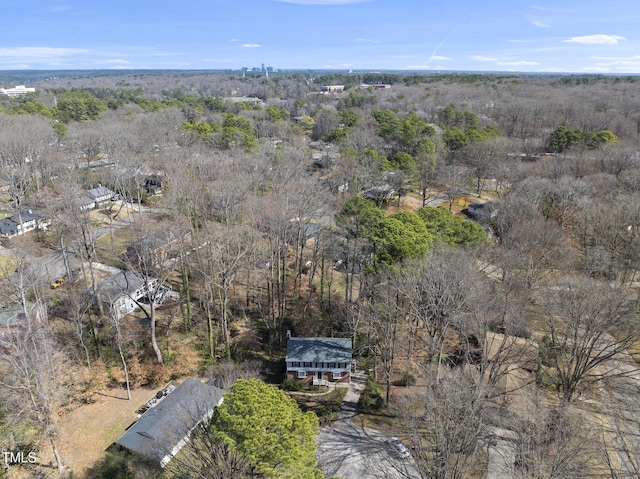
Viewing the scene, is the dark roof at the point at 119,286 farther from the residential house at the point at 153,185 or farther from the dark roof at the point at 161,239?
the residential house at the point at 153,185

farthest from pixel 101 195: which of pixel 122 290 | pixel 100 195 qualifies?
pixel 122 290

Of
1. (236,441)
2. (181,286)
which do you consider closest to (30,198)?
(181,286)

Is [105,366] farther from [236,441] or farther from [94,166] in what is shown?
[94,166]

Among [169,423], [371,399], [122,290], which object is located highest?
[122,290]

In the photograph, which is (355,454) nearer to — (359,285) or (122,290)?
(359,285)

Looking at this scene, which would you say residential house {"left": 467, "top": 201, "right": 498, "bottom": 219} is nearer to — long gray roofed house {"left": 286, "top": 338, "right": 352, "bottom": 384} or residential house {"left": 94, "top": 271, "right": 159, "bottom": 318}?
long gray roofed house {"left": 286, "top": 338, "right": 352, "bottom": 384}
